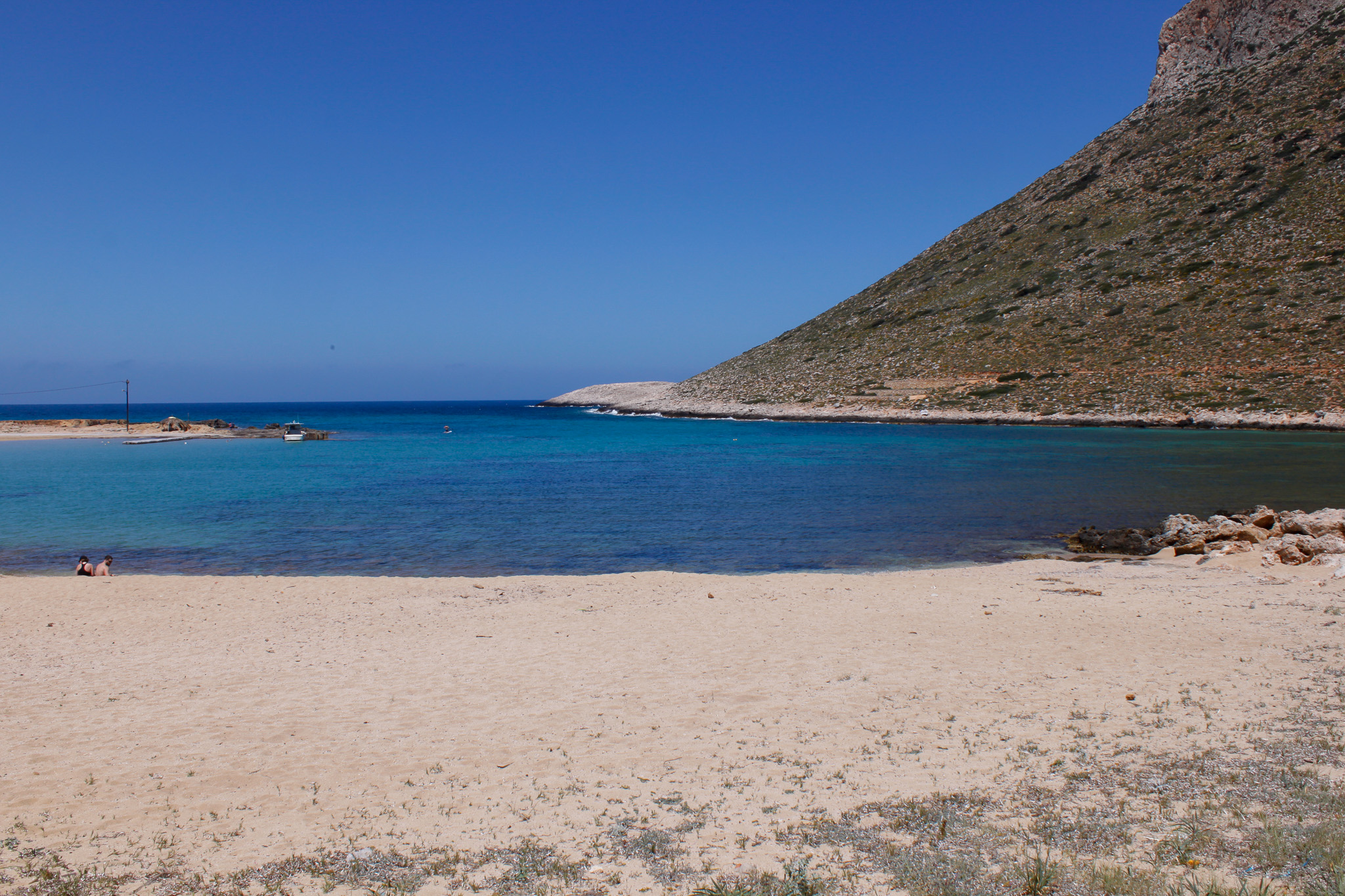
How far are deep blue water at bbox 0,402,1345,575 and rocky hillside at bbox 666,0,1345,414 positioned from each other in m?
11.2

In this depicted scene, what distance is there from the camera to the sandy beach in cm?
532

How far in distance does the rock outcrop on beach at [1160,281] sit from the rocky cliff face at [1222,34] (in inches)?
7.5

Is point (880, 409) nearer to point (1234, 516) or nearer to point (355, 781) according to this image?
point (1234, 516)

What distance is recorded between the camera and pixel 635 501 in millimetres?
29078

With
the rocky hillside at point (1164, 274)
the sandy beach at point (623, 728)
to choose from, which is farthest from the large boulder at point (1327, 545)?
the rocky hillside at point (1164, 274)

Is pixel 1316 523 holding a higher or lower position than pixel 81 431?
lower

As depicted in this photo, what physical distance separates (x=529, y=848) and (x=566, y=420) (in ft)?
382

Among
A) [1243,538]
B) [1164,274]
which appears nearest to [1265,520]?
[1243,538]

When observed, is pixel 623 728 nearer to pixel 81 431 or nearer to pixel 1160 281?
pixel 1160 281

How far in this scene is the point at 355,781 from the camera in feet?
21.6

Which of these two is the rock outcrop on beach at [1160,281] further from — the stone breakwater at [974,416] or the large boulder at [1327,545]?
the large boulder at [1327,545]

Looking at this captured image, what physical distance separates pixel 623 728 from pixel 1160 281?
77287 mm

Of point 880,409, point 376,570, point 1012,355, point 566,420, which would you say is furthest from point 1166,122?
point 376,570

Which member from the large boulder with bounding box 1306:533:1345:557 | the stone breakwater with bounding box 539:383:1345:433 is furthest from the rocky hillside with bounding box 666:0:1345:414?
the large boulder with bounding box 1306:533:1345:557
